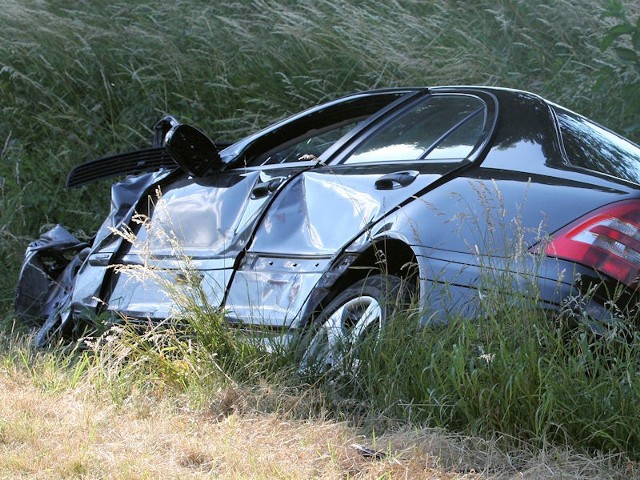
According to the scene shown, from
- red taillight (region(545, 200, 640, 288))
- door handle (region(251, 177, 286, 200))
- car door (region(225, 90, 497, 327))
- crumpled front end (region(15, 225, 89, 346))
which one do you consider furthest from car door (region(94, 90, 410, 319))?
red taillight (region(545, 200, 640, 288))

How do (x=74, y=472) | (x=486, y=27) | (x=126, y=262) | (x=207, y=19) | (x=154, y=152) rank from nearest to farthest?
(x=74, y=472), (x=126, y=262), (x=154, y=152), (x=486, y=27), (x=207, y=19)

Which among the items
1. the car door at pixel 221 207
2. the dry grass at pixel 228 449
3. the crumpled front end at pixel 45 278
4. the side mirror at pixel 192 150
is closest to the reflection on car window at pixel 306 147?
the car door at pixel 221 207

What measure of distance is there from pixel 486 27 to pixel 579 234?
6.18 meters

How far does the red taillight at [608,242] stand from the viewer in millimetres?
3820

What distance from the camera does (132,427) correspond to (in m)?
3.99

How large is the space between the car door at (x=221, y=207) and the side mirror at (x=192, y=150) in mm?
60

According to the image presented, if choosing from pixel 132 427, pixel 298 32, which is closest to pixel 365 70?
pixel 298 32

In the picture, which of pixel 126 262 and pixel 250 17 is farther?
pixel 250 17

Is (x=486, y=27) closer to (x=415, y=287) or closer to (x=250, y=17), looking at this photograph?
(x=250, y=17)

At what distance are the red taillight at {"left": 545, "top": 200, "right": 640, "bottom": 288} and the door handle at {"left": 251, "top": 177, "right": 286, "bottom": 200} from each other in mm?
1611

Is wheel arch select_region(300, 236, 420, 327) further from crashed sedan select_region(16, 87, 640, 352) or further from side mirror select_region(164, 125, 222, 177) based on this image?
side mirror select_region(164, 125, 222, 177)

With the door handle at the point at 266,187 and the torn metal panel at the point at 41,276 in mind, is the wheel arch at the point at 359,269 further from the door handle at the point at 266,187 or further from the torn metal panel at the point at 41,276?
the torn metal panel at the point at 41,276

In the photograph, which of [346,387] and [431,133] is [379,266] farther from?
[431,133]

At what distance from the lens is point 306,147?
18.2 ft
